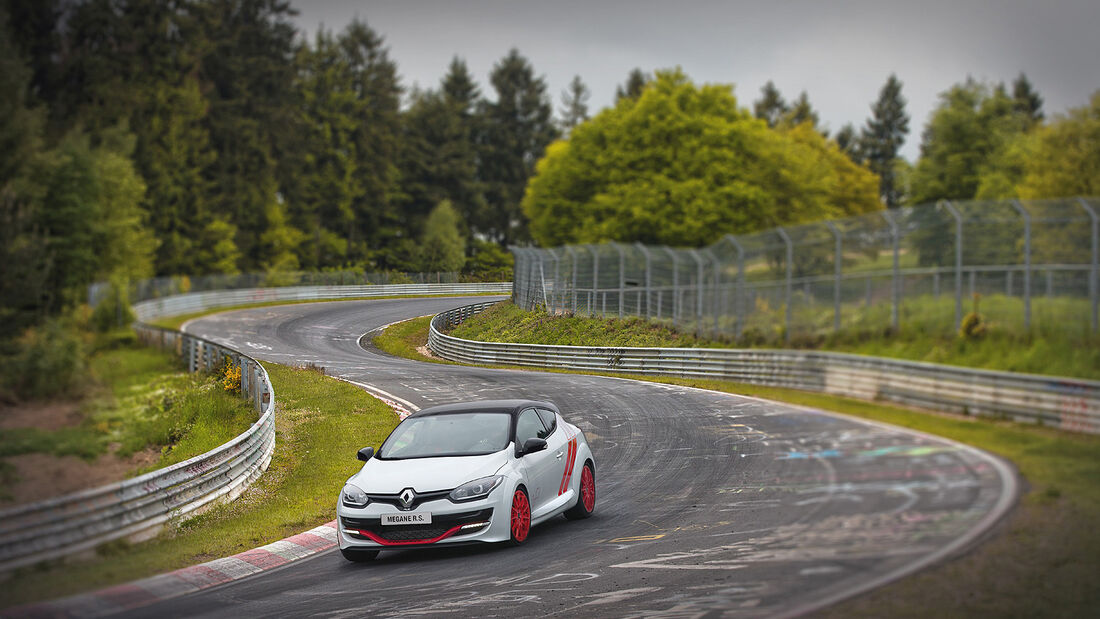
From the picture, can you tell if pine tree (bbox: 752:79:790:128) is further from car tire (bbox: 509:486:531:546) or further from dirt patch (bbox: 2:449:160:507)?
car tire (bbox: 509:486:531:546)

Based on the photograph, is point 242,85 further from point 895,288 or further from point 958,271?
point 958,271

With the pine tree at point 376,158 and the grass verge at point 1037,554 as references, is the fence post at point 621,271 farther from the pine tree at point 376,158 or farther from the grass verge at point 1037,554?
the grass verge at point 1037,554

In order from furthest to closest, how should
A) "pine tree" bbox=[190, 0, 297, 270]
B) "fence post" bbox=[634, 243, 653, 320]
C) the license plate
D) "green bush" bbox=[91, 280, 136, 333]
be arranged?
1. the license plate
2. "fence post" bbox=[634, 243, 653, 320]
3. "pine tree" bbox=[190, 0, 297, 270]
4. "green bush" bbox=[91, 280, 136, 333]

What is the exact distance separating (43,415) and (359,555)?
34.6 ft

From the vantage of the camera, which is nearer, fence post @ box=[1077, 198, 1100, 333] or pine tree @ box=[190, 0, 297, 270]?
fence post @ box=[1077, 198, 1100, 333]

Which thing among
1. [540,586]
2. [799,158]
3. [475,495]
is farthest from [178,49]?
[475,495]

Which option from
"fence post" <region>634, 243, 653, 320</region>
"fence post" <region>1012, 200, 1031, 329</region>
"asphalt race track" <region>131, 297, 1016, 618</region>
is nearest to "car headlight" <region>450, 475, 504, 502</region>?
"asphalt race track" <region>131, 297, 1016, 618</region>

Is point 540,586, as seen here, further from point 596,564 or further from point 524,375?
point 524,375

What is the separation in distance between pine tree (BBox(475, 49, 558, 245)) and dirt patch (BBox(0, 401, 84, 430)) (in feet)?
27.9

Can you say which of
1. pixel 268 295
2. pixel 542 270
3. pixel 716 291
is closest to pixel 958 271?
pixel 716 291

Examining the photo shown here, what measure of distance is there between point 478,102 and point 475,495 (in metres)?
5.03

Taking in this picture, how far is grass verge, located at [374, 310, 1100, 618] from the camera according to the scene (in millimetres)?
3318

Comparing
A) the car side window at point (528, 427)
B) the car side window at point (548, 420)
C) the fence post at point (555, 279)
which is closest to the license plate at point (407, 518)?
the car side window at point (528, 427)

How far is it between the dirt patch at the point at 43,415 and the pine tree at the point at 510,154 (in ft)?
27.9
